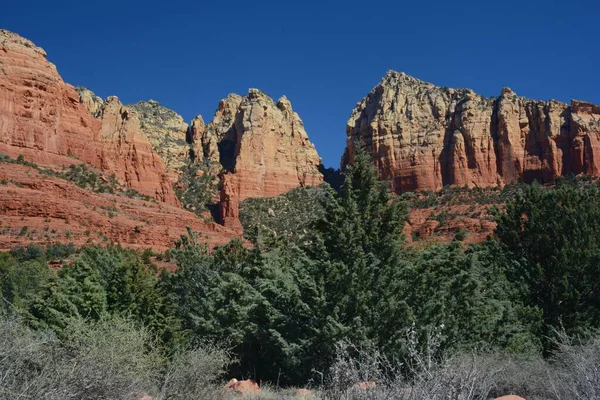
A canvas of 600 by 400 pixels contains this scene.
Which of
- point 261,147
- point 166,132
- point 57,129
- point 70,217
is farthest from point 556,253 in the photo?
point 166,132

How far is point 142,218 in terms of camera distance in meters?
63.4

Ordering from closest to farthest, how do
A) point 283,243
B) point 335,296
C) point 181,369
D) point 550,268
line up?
point 181,369 < point 335,296 < point 550,268 < point 283,243

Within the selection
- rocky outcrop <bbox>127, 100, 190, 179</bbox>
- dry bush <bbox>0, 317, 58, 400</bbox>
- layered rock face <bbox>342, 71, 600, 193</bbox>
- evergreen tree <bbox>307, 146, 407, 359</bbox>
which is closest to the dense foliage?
evergreen tree <bbox>307, 146, 407, 359</bbox>

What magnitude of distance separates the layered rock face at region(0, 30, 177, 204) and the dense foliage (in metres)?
54.4

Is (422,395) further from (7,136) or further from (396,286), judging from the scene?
(7,136)

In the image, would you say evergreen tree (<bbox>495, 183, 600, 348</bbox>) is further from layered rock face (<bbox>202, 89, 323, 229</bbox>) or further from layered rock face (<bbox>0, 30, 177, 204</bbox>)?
layered rock face (<bbox>202, 89, 323, 229</bbox>)

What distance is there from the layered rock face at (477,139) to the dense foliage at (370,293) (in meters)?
69.7

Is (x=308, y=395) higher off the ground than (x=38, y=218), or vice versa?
(x=38, y=218)

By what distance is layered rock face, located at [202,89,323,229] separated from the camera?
4161 inches

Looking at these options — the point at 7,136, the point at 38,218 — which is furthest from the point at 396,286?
the point at 7,136

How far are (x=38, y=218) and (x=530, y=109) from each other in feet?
264

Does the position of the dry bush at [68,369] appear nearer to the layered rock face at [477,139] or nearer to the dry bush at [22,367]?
the dry bush at [22,367]

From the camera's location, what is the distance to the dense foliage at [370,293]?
48.1ft

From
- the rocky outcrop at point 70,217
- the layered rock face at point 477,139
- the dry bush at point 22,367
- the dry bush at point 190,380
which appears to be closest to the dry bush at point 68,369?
the dry bush at point 22,367
